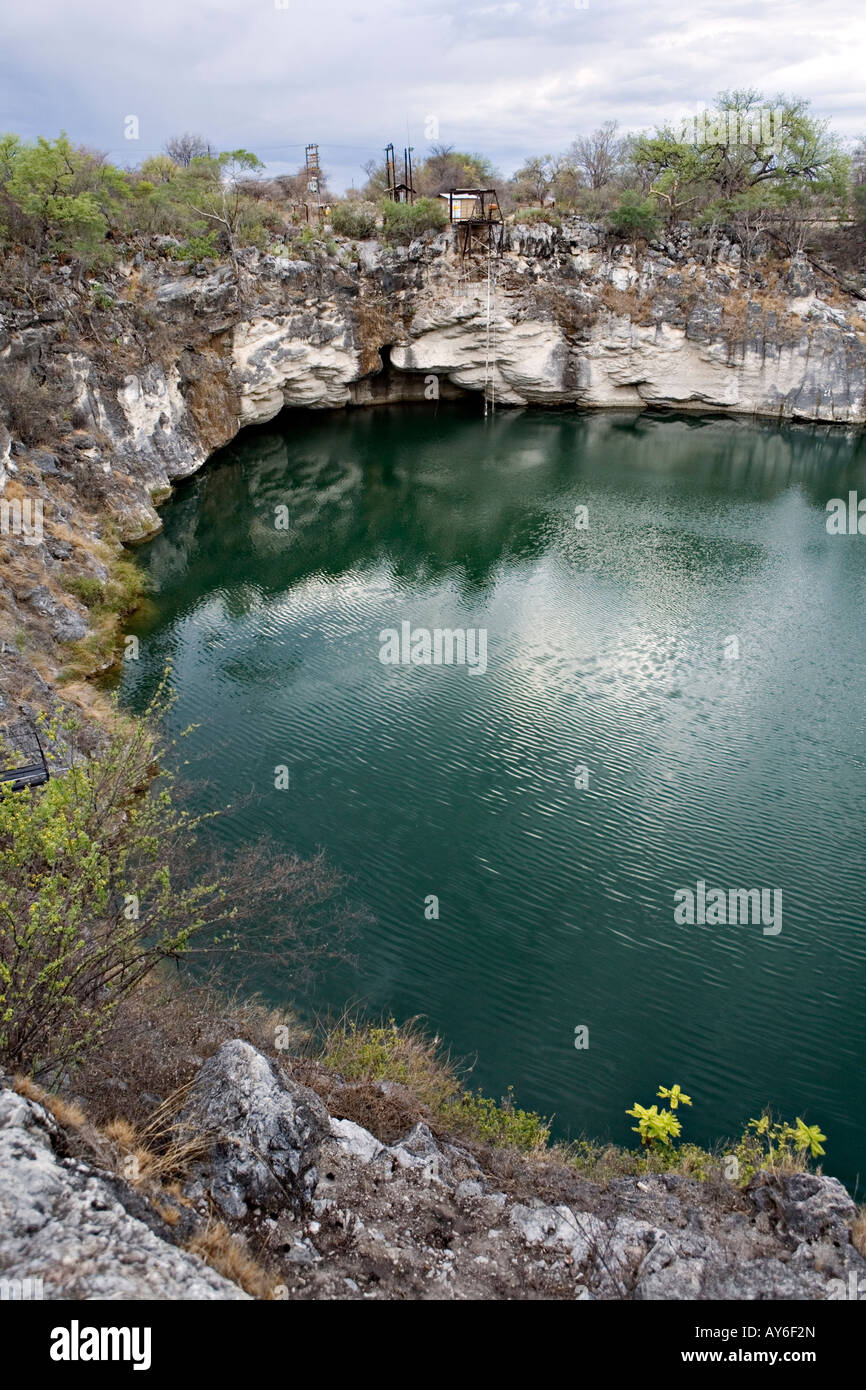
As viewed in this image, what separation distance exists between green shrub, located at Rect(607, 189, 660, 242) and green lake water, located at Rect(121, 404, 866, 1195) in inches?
594

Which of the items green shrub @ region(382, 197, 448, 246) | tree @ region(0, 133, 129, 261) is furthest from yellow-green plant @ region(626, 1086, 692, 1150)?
green shrub @ region(382, 197, 448, 246)

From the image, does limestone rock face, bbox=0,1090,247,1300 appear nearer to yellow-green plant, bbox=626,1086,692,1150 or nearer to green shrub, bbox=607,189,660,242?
yellow-green plant, bbox=626,1086,692,1150

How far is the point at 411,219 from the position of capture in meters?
39.1

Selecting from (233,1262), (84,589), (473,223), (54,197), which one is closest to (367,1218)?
(233,1262)

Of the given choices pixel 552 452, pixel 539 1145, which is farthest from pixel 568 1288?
pixel 552 452

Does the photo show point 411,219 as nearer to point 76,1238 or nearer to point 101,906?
point 101,906

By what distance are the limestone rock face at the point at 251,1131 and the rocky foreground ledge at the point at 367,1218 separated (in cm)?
1

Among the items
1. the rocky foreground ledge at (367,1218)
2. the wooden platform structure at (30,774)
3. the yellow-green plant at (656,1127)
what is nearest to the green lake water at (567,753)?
the yellow-green plant at (656,1127)

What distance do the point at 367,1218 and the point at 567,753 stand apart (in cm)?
1062

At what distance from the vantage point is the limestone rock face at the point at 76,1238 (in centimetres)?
514

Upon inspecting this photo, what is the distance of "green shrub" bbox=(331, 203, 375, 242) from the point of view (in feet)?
128

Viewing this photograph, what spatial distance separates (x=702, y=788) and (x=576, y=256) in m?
33.2

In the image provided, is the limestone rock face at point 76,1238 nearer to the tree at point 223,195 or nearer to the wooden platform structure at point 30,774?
the wooden platform structure at point 30,774
